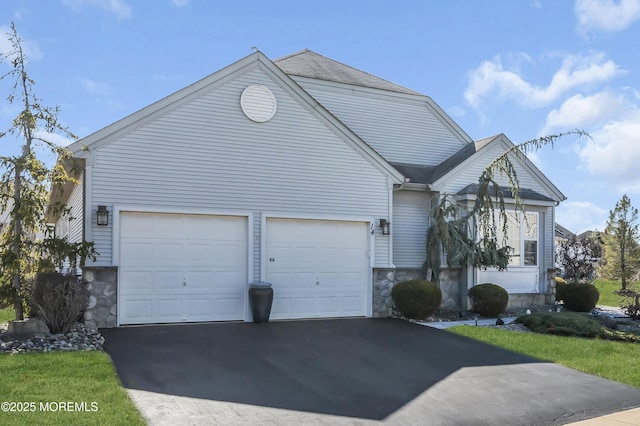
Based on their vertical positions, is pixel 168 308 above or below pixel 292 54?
below

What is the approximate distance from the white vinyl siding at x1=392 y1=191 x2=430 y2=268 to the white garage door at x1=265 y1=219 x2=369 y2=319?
1590 millimetres

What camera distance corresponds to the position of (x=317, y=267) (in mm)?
12484

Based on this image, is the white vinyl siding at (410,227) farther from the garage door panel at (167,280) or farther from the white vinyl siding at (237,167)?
the garage door panel at (167,280)

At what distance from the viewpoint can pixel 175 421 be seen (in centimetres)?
520

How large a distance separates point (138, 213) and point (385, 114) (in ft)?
27.5

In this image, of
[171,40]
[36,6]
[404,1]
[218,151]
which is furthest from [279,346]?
[404,1]

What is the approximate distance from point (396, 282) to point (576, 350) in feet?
16.8

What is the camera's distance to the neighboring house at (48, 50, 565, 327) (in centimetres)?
1077

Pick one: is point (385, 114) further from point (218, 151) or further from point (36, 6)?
point (36, 6)

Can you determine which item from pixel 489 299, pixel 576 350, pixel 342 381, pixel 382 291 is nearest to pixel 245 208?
pixel 382 291

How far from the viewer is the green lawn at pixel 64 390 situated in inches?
198

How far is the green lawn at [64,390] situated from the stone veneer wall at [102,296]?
281cm

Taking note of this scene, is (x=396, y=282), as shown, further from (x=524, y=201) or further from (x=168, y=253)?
(x=168, y=253)

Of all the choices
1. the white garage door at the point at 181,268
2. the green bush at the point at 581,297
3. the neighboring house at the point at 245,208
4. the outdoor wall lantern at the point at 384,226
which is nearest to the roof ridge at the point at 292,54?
the neighboring house at the point at 245,208
